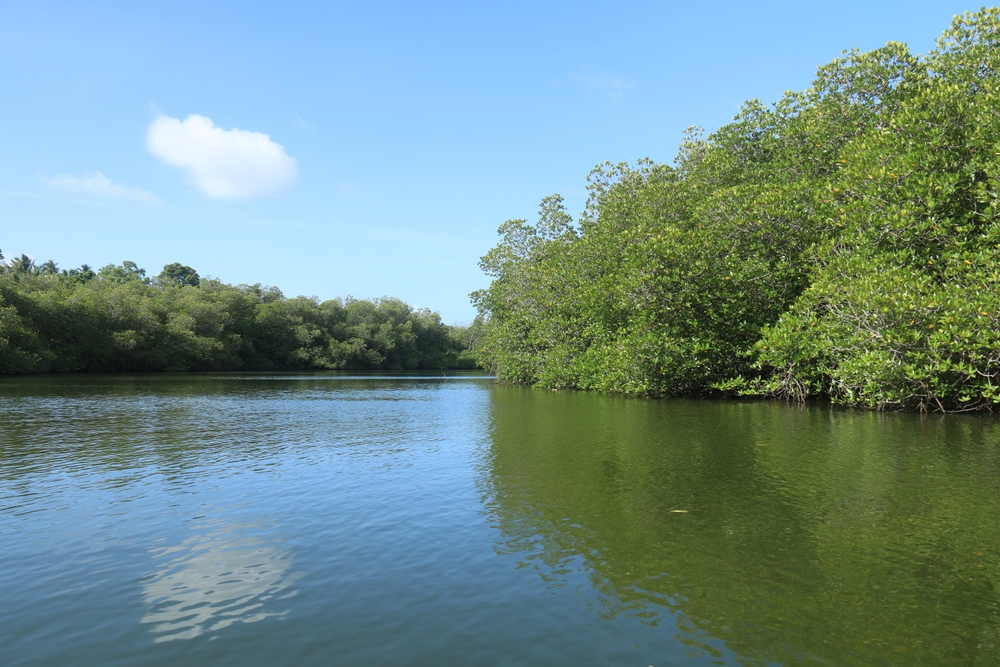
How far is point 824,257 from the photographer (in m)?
32.6

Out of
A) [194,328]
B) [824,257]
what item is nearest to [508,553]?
[824,257]

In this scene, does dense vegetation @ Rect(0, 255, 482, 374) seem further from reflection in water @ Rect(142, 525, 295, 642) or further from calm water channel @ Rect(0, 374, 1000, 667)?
reflection in water @ Rect(142, 525, 295, 642)

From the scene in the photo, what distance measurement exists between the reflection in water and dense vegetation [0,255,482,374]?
264 feet

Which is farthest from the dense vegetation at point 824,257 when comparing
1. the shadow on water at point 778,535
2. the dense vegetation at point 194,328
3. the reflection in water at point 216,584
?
the dense vegetation at point 194,328

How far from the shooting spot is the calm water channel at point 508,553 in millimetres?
7094

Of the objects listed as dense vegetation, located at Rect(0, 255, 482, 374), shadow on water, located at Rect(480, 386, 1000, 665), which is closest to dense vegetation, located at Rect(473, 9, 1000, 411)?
shadow on water, located at Rect(480, 386, 1000, 665)

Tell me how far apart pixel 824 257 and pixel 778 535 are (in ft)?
83.4

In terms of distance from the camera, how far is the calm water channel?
7.09 metres

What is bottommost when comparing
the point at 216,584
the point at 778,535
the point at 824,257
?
the point at 216,584

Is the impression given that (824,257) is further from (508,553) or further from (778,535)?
(508,553)

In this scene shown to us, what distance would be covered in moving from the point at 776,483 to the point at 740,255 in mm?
24387

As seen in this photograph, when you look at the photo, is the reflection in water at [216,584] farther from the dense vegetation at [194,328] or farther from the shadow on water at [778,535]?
the dense vegetation at [194,328]

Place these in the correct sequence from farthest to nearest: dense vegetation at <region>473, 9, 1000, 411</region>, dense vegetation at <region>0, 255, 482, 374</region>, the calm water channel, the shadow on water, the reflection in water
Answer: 1. dense vegetation at <region>0, 255, 482, 374</region>
2. dense vegetation at <region>473, 9, 1000, 411</region>
3. the reflection in water
4. the shadow on water
5. the calm water channel

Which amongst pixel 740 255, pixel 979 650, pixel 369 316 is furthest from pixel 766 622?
pixel 369 316
